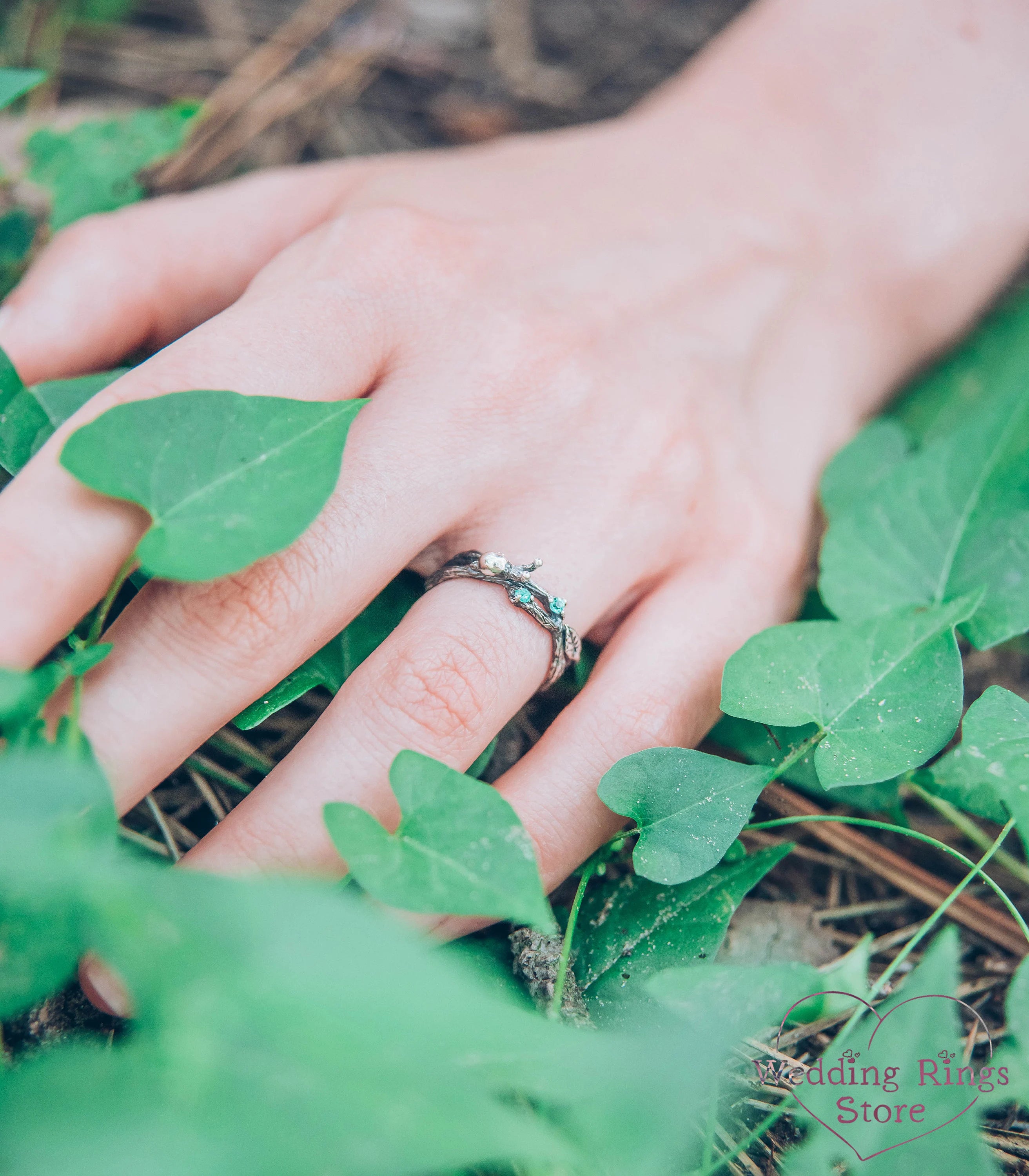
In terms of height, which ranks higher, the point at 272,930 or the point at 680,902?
the point at 272,930

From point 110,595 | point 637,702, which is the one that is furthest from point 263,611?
point 637,702

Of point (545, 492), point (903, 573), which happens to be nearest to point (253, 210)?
point (545, 492)

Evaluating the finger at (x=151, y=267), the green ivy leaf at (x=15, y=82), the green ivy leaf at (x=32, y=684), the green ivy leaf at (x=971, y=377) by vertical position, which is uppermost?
the green ivy leaf at (x=15, y=82)

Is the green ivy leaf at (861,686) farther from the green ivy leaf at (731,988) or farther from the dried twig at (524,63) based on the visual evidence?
the dried twig at (524,63)

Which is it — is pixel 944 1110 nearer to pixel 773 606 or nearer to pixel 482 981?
pixel 482 981

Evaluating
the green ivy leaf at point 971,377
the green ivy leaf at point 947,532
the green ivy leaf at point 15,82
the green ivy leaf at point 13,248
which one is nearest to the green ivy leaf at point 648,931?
the green ivy leaf at point 947,532
